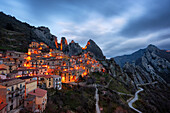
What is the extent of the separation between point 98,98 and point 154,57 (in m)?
188

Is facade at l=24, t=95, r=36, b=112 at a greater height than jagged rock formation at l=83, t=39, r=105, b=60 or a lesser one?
lesser

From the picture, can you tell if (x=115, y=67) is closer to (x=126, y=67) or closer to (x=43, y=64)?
(x=126, y=67)

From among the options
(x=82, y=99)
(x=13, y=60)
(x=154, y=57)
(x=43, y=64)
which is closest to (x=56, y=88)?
(x=82, y=99)

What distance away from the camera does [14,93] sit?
21.8 metres

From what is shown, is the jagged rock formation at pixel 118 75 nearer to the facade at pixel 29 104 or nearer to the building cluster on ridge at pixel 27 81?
the building cluster on ridge at pixel 27 81

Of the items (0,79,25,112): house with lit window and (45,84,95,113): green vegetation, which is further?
(45,84,95,113): green vegetation

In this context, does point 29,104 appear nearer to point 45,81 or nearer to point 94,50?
point 45,81

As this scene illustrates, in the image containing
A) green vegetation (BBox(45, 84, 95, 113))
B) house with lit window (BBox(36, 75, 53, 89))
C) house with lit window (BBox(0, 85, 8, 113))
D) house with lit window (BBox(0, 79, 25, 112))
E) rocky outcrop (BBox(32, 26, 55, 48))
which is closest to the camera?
house with lit window (BBox(0, 85, 8, 113))

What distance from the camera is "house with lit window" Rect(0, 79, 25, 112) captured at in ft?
65.8

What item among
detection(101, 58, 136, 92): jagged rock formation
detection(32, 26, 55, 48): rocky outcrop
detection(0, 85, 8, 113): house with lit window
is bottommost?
detection(101, 58, 136, 92): jagged rock formation

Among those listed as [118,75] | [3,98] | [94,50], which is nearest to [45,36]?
[94,50]

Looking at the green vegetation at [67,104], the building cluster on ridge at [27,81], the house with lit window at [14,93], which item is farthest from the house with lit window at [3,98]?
the green vegetation at [67,104]

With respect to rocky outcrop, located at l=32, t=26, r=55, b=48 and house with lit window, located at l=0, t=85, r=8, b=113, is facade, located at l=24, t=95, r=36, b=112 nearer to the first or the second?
house with lit window, located at l=0, t=85, r=8, b=113

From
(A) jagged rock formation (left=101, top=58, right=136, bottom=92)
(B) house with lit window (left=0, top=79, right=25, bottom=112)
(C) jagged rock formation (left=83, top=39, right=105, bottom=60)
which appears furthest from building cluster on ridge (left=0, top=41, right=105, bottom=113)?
(C) jagged rock formation (left=83, top=39, right=105, bottom=60)
